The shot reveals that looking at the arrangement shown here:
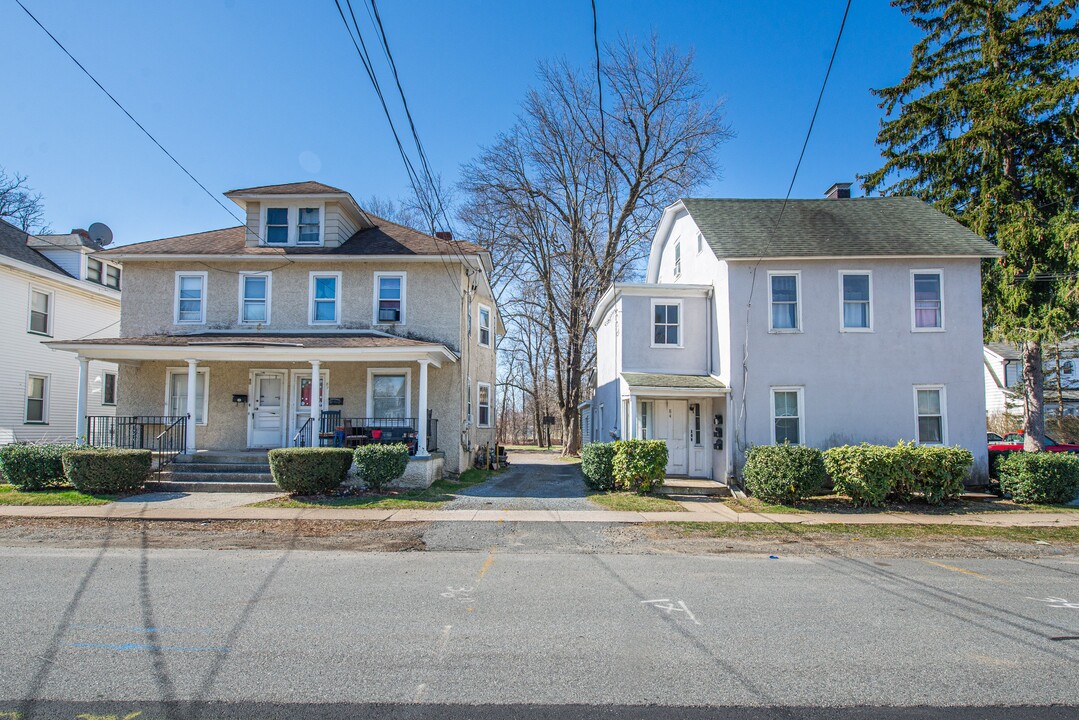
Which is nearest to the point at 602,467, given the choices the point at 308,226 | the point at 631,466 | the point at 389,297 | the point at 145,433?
the point at 631,466

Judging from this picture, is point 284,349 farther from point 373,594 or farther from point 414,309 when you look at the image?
point 373,594

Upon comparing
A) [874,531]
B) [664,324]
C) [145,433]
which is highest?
[664,324]

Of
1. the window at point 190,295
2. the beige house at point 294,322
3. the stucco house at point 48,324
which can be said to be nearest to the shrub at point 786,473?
the beige house at point 294,322

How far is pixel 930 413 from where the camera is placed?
616 inches

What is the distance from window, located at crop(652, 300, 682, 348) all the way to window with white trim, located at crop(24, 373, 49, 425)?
65.6ft

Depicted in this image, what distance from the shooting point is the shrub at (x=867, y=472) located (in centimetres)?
1311

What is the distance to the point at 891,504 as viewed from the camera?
13.6 meters

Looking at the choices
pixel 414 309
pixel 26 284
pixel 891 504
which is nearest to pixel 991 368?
pixel 891 504

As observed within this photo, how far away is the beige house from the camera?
57.8ft

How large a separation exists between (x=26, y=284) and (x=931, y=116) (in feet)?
99.2

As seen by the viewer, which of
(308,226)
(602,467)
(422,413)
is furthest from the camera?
(308,226)

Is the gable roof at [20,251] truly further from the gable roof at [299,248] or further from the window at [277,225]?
the window at [277,225]

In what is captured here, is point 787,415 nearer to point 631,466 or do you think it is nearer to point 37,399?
point 631,466

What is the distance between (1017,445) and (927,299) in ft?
52.1
